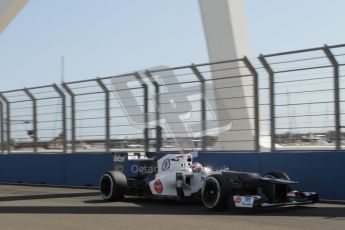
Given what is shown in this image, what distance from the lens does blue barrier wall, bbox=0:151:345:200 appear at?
464 inches

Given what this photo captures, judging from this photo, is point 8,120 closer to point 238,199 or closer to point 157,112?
point 157,112

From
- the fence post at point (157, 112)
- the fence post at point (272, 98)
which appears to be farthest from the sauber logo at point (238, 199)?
the fence post at point (157, 112)

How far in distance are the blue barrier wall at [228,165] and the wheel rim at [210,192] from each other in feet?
9.24

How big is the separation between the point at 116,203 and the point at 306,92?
4.44 meters

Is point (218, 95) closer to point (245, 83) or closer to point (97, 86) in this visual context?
point (245, 83)

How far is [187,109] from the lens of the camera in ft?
47.1

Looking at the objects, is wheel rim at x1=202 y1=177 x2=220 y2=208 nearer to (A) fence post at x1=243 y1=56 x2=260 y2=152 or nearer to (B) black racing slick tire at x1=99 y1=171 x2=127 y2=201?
(B) black racing slick tire at x1=99 y1=171 x2=127 y2=201

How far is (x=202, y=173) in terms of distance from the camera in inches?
435

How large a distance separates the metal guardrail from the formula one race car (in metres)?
1.54

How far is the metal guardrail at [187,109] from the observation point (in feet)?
39.6

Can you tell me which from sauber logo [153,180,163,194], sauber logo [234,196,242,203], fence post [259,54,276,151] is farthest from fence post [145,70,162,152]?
sauber logo [234,196,242,203]

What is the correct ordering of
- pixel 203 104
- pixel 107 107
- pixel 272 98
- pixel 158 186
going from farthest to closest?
1. pixel 107 107
2. pixel 203 104
3. pixel 272 98
4. pixel 158 186

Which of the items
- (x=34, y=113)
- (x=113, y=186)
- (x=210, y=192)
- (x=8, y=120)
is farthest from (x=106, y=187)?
(x=8, y=120)

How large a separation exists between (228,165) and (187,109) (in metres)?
1.87
